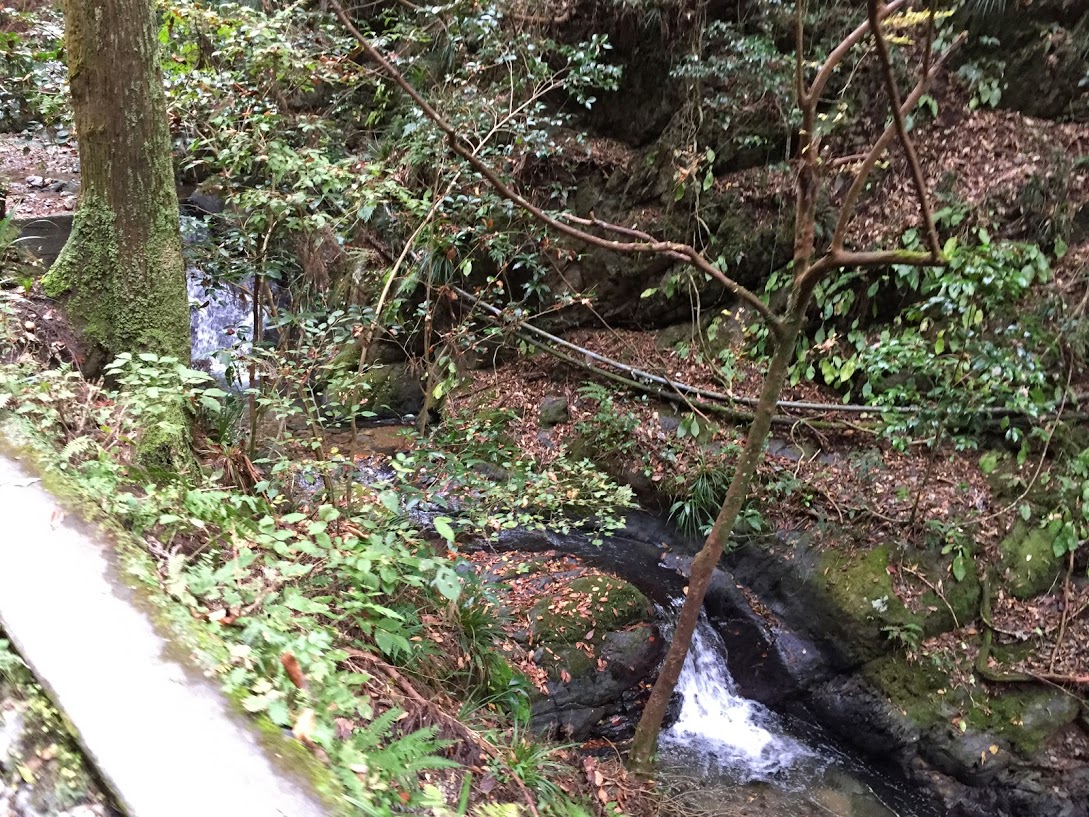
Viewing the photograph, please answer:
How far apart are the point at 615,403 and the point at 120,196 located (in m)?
5.24

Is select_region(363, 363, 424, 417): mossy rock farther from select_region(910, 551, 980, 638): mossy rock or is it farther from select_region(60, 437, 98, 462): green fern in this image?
select_region(910, 551, 980, 638): mossy rock

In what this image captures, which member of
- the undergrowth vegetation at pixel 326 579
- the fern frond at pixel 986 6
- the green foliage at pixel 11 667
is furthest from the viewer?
the fern frond at pixel 986 6

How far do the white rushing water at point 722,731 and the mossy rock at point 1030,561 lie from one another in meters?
2.29

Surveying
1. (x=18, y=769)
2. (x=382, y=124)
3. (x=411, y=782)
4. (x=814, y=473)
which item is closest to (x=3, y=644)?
(x=18, y=769)

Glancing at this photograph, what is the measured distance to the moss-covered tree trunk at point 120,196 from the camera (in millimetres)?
3699

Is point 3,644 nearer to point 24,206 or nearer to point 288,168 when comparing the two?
point 288,168

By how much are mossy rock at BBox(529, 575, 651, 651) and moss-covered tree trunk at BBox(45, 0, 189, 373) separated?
3.46 metres

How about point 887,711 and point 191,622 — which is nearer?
point 191,622

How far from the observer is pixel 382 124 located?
26.7ft

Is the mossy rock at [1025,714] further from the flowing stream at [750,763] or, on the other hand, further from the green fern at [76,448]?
the green fern at [76,448]

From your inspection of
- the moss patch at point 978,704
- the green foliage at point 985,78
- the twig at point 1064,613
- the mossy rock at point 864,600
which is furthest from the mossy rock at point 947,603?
the green foliage at point 985,78

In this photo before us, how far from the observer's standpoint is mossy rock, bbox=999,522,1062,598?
5.21 meters

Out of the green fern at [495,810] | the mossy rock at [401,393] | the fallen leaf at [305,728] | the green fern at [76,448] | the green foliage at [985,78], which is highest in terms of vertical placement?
the green foliage at [985,78]

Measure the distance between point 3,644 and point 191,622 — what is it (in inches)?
17.4
